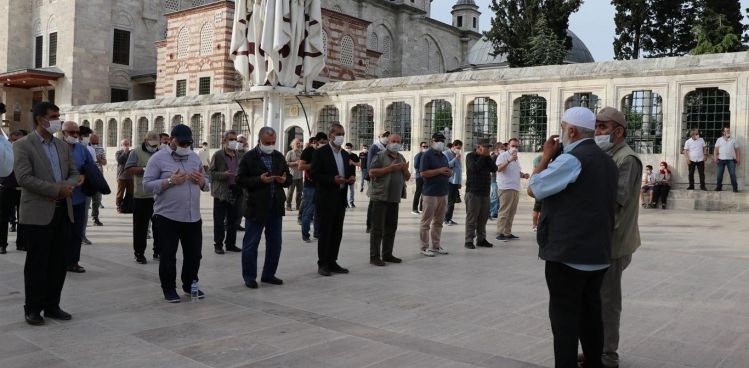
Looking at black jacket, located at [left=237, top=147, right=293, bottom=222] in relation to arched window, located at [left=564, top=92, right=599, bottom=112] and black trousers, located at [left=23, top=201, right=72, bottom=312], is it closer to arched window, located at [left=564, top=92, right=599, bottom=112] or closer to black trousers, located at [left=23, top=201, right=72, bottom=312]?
black trousers, located at [left=23, top=201, right=72, bottom=312]

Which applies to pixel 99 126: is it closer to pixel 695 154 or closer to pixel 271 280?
pixel 695 154

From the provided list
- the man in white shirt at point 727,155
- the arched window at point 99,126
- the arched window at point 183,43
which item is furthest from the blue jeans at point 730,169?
the arched window at point 183,43

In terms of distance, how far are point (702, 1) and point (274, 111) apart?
30.6 meters

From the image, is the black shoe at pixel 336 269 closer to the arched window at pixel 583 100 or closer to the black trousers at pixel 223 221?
the black trousers at pixel 223 221

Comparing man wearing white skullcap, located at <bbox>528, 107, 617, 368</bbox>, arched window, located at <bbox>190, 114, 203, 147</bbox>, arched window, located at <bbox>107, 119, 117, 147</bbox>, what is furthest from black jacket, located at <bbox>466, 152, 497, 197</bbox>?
arched window, located at <bbox>107, 119, 117, 147</bbox>

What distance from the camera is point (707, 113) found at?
1620 centimetres

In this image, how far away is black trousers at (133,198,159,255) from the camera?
809cm

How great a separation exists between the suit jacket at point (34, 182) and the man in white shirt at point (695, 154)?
14827 mm

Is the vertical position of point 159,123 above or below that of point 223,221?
above

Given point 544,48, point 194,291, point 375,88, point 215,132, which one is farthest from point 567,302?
point 544,48

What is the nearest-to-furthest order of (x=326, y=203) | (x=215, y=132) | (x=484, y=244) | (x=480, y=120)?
(x=326, y=203), (x=484, y=244), (x=480, y=120), (x=215, y=132)

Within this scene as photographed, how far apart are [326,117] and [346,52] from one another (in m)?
18.0

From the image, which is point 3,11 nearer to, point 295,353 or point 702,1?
point 702,1

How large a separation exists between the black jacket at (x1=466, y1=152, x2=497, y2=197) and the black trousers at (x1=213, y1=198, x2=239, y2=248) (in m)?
3.66
